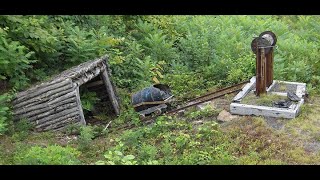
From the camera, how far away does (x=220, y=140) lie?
A: 823cm

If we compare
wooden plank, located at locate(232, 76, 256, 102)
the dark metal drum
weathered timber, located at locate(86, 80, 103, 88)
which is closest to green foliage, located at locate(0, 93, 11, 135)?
weathered timber, located at locate(86, 80, 103, 88)

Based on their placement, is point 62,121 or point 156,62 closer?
point 62,121

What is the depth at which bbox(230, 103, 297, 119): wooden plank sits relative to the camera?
9.07 metres

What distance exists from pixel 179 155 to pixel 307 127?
2751mm

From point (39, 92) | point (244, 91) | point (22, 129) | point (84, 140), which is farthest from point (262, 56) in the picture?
point (22, 129)

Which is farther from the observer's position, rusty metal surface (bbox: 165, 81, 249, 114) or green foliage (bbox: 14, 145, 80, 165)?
rusty metal surface (bbox: 165, 81, 249, 114)

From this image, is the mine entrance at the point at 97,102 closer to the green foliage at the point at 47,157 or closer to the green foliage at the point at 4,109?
the green foliage at the point at 4,109

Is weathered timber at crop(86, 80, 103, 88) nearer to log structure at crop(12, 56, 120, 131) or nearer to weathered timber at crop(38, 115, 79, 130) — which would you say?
log structure at crop(12, 56, 120, 131)

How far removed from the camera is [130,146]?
8.26 m

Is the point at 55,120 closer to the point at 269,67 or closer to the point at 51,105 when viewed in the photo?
the point at 51,105

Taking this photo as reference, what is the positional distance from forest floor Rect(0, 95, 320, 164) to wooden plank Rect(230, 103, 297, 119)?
13cm

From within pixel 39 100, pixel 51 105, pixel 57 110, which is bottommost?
pixel 57 110

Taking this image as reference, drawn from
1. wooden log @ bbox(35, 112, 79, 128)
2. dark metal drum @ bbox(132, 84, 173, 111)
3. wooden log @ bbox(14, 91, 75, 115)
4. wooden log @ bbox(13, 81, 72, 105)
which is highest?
wooden log @ bbox(13, 81, 72, 105)

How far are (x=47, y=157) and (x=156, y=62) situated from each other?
7.19m
